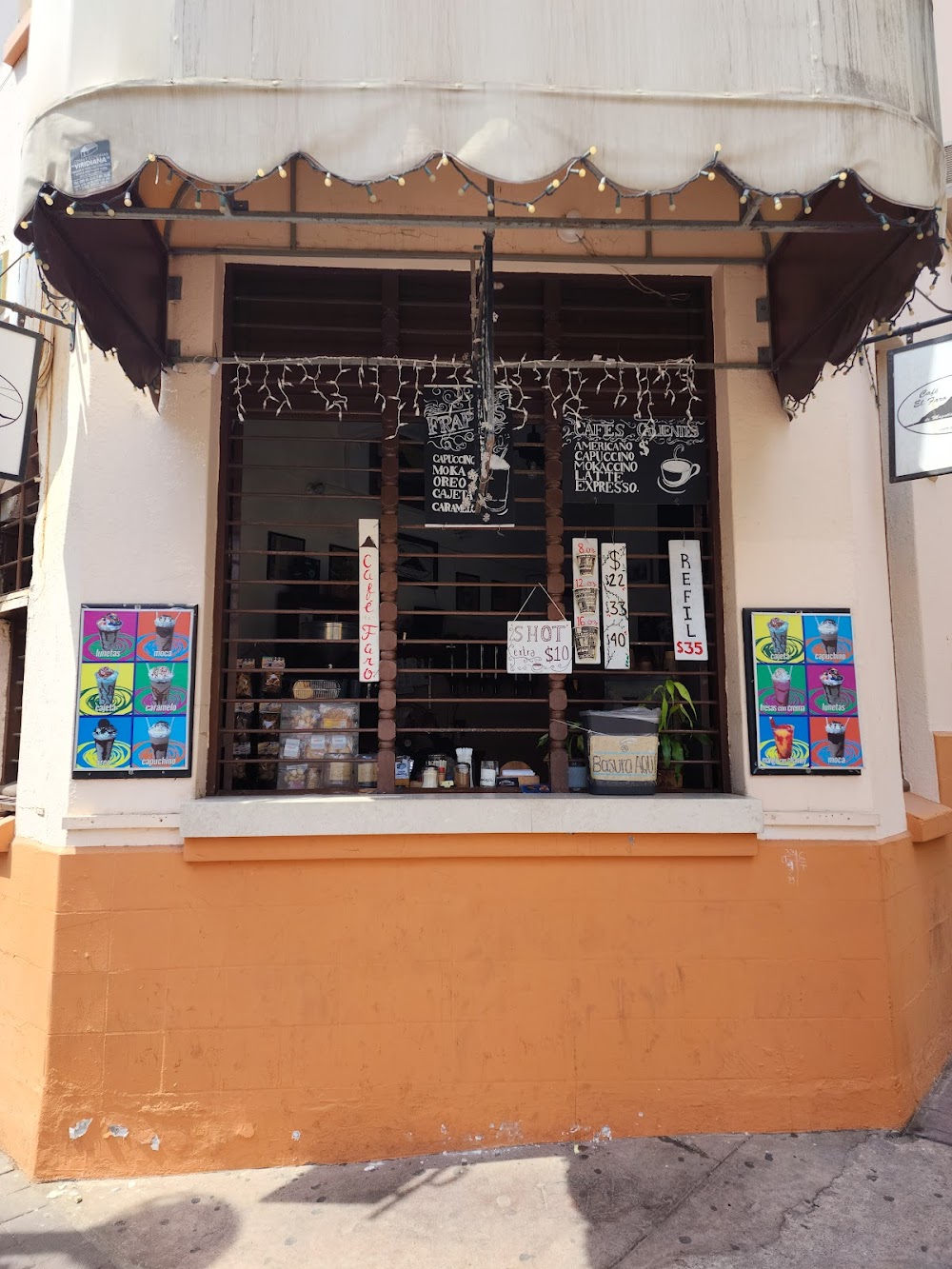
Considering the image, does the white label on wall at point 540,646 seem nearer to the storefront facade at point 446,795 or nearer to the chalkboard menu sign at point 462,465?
the storefront facade at point 446,795

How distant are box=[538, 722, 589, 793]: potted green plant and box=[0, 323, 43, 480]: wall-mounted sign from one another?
336 centimetres

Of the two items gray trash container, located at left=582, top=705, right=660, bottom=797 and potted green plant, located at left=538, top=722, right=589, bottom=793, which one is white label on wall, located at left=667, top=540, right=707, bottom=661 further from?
potted green plant, located at left=538, top=722, right=589, bottom=793

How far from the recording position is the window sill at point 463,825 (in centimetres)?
457

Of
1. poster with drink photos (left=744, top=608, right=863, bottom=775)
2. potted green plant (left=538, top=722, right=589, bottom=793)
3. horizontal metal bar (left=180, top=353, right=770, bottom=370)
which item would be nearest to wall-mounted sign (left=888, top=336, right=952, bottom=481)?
horizontal metal bar (left=180, top=353, right=770, bottom=370)

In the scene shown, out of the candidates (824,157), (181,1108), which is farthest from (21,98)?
(181,1108)

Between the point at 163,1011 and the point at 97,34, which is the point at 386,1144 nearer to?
the point at 163,1011

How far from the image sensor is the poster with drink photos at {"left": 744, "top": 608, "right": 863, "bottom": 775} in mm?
4840

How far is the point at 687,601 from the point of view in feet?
17.0

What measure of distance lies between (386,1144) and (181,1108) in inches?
42.9

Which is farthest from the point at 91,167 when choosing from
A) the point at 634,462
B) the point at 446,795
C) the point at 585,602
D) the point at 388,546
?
the point at 446,795

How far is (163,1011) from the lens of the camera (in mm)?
4512

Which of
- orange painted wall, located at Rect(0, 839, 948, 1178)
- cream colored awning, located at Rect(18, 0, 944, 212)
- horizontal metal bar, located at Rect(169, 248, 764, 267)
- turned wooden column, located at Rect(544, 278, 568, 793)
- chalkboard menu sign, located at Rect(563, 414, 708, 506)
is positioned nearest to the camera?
cream colored awning, located at Rect(18, 0, 944, 212)

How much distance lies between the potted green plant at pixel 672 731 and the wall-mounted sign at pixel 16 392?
151 inches

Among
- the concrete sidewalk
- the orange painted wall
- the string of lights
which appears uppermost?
the string of lights
